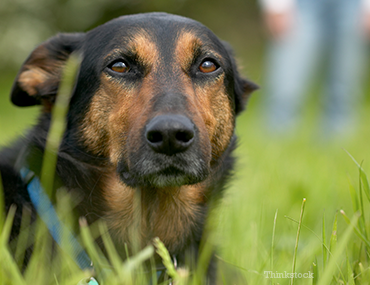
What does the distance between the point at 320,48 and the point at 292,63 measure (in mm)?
686

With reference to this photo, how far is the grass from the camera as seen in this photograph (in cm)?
167

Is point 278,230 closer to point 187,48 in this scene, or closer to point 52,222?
point 187,48

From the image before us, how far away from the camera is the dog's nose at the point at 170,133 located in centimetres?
200

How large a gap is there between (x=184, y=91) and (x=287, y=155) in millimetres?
3467

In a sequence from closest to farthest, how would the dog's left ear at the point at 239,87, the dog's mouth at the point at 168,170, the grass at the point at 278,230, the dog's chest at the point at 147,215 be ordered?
the grass at the point at 278,230 → the dog's mouth at the point at 168,170 → the dog's chest at the point at 147,215 → the dog's left ear at the point at 239,87

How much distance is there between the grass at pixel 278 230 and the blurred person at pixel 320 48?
493 millimetres

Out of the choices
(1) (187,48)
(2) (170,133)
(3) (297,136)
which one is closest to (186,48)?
(1) (187,48)

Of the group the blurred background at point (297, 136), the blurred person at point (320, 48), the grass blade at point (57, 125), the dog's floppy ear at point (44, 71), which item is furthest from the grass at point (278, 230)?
the blurred person at point (320, 48)

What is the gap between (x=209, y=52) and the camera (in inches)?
108

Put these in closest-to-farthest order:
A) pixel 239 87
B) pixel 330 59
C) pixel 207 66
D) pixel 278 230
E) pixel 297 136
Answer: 1. pixel 207 66
2. pixel 278 230
3. pixel 239 87
4. pixel 330 59
5. pixel 297 136

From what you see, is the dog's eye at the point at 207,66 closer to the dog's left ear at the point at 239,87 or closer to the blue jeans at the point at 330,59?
the dog's left ear at the point at 239,87

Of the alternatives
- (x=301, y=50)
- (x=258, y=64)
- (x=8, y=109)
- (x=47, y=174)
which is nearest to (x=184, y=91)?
(x=47, y=174)

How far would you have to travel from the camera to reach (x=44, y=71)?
9.61 feet

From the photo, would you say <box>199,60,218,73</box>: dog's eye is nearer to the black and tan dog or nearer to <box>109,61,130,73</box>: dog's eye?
the black and tan dog
